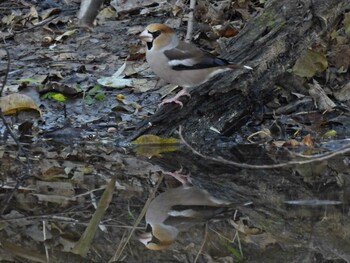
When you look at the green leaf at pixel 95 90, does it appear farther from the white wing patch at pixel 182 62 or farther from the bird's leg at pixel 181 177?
the bird's leg at pixel 181 177

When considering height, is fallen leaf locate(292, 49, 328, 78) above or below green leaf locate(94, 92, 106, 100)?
above

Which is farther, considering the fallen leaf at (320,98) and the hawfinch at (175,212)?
the fallen leaf at (320,98)

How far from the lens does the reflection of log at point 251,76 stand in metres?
6.64

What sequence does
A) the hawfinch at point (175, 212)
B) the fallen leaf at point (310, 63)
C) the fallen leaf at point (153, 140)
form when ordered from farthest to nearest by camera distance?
the fallen leaf at point (310, 63) → the fallen leaf at point (153, 140) → the hawfinch at point (175, 212)

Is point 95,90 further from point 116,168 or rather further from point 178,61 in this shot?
point 116,168

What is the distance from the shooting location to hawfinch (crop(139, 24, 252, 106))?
6.42 metres

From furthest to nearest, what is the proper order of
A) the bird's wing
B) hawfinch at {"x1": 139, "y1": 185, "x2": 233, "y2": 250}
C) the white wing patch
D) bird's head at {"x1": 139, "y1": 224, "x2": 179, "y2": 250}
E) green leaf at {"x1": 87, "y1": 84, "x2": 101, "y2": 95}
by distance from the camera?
green leaf at {"x1": 87, "y1": 84, "x2": 101, "y2": 95}
the white wing patch
the bird's wing
hawfinch at {"x1": 139, "y1": 185, "x2": 233, "y2": 250}
bird's head at {"x1": 139, "y1": 224, "x2": 179, "y2": 250}

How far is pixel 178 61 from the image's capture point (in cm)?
656

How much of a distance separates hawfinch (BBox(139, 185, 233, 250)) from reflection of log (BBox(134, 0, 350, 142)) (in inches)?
52.3

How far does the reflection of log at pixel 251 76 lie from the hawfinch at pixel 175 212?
4.36ft

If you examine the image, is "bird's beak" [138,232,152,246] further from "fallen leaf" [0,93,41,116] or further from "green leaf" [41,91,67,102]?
"green leaf" [41,91,67,102]

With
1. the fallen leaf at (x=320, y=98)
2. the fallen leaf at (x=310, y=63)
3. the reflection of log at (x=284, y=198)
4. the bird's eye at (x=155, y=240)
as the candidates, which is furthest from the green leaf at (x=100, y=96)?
the bird's eye at (x=155, y=240)

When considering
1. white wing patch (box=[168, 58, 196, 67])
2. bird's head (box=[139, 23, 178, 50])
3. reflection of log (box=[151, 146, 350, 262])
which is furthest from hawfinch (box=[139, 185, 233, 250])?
bird's head (box=[139, 23, 178, 50])

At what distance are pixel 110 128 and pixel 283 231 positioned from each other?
2.88m
